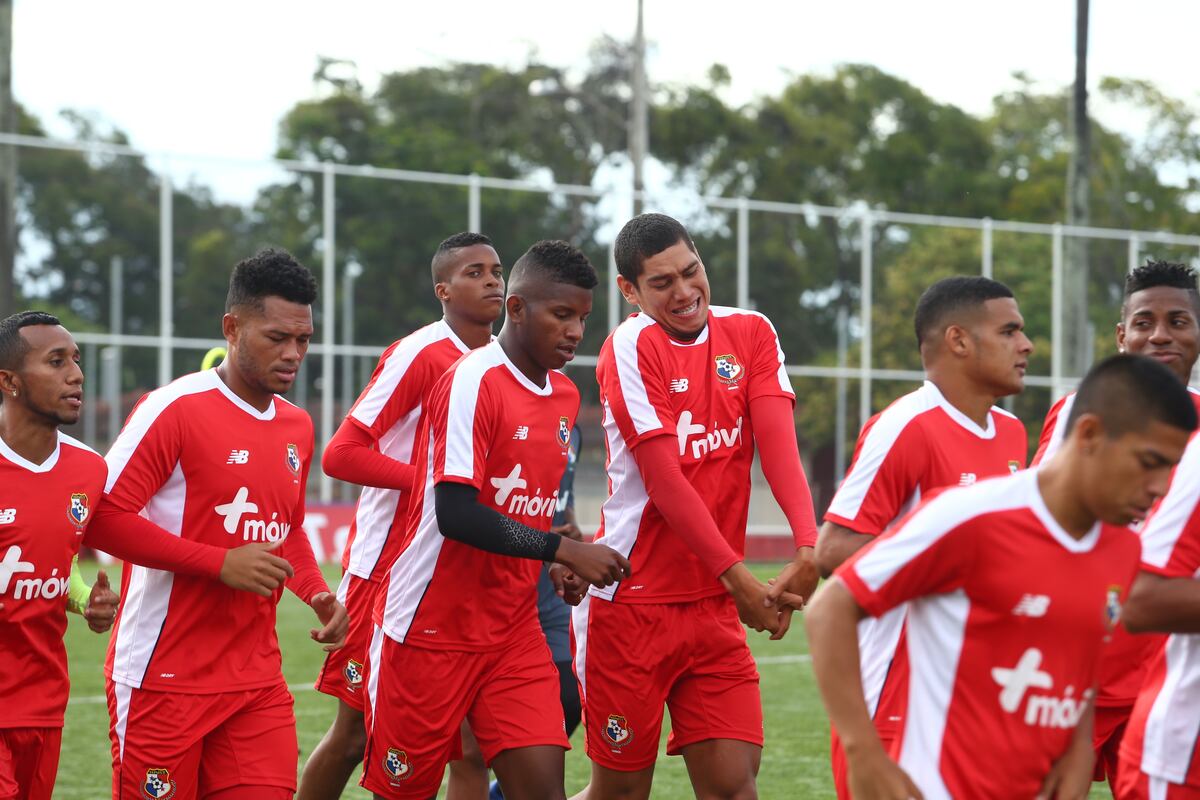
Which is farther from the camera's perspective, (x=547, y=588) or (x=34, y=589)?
(x=547, y=588)

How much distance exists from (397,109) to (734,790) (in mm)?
41394

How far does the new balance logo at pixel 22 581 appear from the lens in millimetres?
5316

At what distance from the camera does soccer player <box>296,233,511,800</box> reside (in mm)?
6781

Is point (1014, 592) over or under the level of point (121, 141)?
under

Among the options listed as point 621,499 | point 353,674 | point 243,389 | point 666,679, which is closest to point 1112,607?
point 666,679

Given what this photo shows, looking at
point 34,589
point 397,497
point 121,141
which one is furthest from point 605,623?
point 121,141

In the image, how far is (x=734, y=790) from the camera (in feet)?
18.2

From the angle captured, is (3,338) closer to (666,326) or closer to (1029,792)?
(666,326)

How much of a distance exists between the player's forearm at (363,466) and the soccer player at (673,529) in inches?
46.5

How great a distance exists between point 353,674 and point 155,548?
1.85 metres

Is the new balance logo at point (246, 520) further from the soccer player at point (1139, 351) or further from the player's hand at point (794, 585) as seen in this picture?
the soccer player at point (1139, 351)

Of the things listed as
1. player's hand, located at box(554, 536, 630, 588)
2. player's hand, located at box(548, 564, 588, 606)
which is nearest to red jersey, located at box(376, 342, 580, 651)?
player's hand, located at box(548, 564, 588, 606)

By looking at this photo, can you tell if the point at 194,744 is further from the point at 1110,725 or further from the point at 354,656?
the point at 1110,725

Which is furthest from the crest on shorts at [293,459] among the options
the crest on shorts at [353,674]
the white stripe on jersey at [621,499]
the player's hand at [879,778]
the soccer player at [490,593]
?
the player's hand at [879,778]
